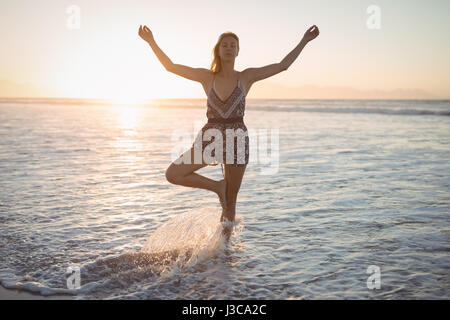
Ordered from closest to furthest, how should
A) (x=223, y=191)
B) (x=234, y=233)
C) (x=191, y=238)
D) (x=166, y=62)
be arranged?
(x=166, y=62) → (x=191, y=238) → (x=223, y=191) → (x=234, y=233)

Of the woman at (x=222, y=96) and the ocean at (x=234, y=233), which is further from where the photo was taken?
the woman at (x=222, y=96)

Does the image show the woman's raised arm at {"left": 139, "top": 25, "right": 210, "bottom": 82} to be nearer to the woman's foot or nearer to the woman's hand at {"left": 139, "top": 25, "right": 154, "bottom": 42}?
the woman's hand at {"left": 139, "top": 25, "right": 154, "bottom": 42}

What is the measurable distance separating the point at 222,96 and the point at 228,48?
55 cm

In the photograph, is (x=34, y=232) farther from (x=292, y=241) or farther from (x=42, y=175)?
(x=42, y=175)

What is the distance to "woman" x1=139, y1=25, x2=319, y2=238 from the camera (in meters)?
4.97

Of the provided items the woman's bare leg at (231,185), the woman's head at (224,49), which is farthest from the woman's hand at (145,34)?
the woman's bare leg at (231,185)

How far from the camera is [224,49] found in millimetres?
4980

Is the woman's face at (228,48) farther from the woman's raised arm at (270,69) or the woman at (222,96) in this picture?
the woman's raised arm at (270,69)

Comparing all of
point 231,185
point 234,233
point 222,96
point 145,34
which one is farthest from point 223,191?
point 145,34

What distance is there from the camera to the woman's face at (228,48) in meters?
4.98

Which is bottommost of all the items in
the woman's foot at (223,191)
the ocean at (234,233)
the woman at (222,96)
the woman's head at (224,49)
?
the ocean at (234,233)

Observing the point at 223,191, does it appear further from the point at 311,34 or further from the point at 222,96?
the point at 311,34
